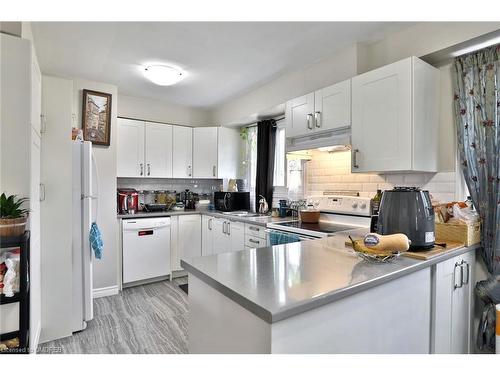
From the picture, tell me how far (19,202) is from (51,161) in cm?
61

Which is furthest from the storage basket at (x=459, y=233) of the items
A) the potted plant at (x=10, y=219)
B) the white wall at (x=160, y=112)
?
the white wall at (x=160, y=112)

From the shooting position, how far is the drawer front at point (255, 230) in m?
3.00

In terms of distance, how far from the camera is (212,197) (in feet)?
15.7

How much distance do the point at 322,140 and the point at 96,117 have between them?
8.54ft

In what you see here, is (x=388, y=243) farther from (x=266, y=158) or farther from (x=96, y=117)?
(x=96, y=117)

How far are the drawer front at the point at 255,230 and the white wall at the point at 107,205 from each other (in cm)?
163

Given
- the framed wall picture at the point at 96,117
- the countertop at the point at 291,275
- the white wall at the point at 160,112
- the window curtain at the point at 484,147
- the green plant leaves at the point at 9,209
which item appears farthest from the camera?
the white wall at the point at 160,112

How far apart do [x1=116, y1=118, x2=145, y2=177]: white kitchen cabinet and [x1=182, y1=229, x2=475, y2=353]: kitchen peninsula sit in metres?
2.88

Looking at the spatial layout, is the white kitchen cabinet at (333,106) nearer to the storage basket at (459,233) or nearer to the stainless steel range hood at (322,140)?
the stainless steel range hood at (322,140)

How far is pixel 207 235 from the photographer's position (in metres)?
4.01

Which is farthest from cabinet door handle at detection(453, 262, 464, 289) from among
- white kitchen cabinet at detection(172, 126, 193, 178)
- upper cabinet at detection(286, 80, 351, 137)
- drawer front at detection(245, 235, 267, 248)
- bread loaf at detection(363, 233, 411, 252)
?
white kitchen cabinet at detection(172, 126, 193, 178)

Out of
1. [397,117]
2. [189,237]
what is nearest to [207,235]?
[189,237]
